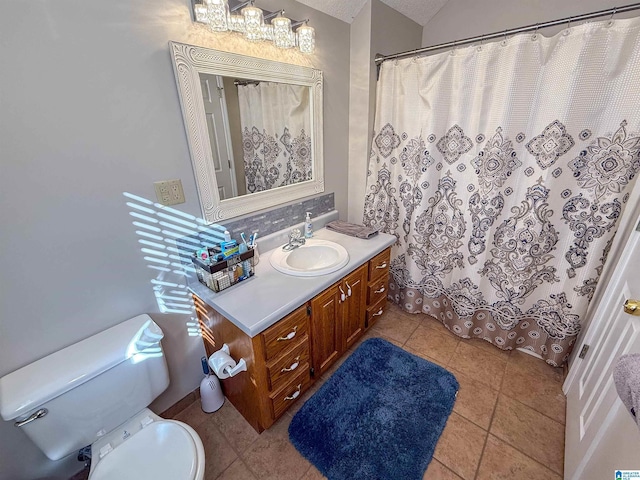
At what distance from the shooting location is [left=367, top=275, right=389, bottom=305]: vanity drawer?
183cm

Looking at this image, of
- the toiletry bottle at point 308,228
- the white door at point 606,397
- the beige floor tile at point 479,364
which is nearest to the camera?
the white door at point 606,397

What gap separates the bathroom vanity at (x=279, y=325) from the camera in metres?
1.17

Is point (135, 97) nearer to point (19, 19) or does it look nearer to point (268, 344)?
point (19, 19)

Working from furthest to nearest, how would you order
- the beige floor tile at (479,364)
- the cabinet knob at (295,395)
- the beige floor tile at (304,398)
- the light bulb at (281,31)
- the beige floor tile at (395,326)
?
1. the beige floor tile at (395,326)
2. the beige floor tile at (479,364)
3. the beige floor tile at (304,398)
4. the cabinet knob at (295,395)
5. the light bulb at (281,31)

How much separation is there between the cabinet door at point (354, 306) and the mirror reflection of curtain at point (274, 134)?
726 millimetres

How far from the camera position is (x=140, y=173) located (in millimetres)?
1127

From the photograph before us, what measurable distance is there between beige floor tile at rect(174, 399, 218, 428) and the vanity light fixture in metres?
1.90

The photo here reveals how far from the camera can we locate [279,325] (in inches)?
47.1

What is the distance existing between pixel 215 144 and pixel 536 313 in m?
2.11

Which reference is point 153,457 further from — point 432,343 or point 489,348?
point 489,348

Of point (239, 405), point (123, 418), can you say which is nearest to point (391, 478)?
point (239, 405)

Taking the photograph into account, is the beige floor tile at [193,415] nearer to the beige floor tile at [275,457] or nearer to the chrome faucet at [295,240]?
the beige floor tile at [275,457]

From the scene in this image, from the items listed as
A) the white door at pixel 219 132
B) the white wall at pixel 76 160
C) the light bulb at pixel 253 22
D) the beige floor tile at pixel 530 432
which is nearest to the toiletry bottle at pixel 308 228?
the white door at pixel 219 132

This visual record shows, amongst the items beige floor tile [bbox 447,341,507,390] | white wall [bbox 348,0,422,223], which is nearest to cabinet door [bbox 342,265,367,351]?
beige floor tile [bbox 447,341,507,390]
